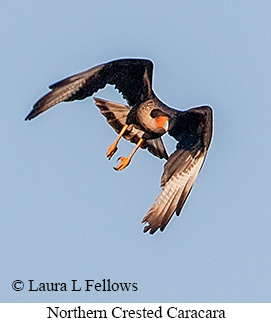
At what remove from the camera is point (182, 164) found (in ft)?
38.8

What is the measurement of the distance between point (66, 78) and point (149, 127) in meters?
1.25

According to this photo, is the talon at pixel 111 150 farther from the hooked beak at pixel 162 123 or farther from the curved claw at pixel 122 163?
the hooked beak at pixel 162 123

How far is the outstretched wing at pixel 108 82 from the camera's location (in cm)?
1054

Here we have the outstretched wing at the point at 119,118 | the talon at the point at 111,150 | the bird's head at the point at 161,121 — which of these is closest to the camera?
the bird's head at the point at 161,121

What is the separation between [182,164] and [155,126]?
549mm

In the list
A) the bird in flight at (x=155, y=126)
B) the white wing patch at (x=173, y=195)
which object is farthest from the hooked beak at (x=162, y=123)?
the white wing patch at (x=173, y=195)

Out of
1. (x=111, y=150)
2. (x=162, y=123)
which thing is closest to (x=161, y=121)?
(x=162, y=123)

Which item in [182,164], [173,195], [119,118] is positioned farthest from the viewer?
[119,118]

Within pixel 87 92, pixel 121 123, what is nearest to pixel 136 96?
pixel 121 123

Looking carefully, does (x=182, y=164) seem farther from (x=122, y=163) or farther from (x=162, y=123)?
(x=122, y=163)

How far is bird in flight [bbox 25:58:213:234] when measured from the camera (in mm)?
11406

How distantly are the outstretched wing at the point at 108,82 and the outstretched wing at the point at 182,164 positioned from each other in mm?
551

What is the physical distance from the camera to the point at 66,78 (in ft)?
35.6
